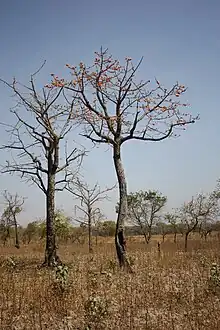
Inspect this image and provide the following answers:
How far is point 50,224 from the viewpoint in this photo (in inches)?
464

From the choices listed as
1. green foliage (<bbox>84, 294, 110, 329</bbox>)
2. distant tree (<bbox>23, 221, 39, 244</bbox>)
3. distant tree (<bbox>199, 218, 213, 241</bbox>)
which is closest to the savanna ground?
green foliage (<bbox>84, 294, 110, 329</bbox>)

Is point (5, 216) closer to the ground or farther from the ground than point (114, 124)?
closer to the ground

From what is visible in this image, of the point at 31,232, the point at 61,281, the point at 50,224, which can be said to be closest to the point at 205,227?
the point at 31,232

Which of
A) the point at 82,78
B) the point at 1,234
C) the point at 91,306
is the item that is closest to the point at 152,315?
the point at 91,306

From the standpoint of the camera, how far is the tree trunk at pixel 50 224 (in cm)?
1152

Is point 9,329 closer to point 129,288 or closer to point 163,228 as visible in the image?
point 129,288

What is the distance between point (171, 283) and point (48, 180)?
238 inches

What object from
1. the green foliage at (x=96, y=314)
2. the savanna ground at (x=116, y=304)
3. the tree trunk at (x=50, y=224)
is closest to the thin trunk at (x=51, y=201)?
the tree trunk at (x=50, y=224)

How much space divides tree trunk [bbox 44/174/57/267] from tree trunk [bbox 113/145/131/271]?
2650 mm

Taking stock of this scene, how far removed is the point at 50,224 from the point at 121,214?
114 inches

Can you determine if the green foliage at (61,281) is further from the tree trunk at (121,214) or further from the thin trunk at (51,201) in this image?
the thin trunk at (51,201)

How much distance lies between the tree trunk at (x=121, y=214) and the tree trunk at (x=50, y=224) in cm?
265

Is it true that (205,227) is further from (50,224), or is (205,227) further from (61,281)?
(61,281)

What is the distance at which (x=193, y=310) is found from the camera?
5.43 meters
